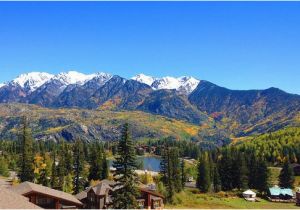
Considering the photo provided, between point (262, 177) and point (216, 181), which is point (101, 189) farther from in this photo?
point (262, 177)

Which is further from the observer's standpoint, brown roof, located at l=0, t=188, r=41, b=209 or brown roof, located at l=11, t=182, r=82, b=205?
brown roof, located at l=11, t=182, r=82, b=205

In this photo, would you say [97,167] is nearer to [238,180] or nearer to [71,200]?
[238,180]

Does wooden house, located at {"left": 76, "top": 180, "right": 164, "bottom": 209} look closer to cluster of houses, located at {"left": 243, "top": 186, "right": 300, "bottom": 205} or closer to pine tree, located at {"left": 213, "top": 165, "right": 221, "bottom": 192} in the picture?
cluster of houses, located at {"left": 243, "top": 186, "right": 300, "bottom": 205}

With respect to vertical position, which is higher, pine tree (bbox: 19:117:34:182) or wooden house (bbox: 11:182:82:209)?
pine tree (bbox: 19:117:34:182)

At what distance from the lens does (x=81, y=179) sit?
133 metres

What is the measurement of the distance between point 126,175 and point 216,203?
67.7 m

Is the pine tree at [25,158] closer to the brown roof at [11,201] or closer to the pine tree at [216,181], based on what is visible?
the brown roof at [11,201]

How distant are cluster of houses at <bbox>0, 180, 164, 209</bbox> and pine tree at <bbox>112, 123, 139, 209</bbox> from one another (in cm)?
1119

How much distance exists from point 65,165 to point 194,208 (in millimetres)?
66062

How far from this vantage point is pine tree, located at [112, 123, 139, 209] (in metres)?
64.2

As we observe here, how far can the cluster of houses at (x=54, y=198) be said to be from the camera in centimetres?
5366

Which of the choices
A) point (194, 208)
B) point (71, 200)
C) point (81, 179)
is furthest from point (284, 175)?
point (71, 200)

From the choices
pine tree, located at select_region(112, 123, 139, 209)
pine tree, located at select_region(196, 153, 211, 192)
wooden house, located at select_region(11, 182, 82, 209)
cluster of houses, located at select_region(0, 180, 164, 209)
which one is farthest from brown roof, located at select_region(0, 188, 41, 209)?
pine tree, located at select_region(196, 153, 211, 192)

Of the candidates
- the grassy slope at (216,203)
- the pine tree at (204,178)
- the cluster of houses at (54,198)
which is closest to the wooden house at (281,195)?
the grassy slope at (216,203)
